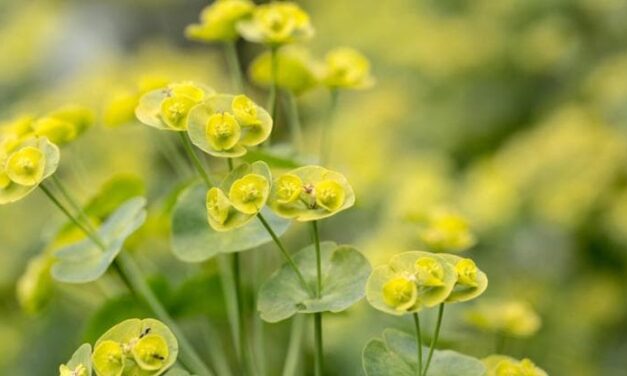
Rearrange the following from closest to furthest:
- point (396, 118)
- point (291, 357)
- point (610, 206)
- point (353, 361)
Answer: point (291, 357), point (353, 361), point (610, 206), point (396, 118)

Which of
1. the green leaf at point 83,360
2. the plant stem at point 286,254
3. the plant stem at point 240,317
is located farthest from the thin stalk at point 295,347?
the green leaf at point 83,360

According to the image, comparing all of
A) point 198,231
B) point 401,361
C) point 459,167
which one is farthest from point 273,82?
point 459,167

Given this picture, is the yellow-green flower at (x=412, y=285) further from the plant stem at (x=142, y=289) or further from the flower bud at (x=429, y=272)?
the plant stem at (x=142, y=289)

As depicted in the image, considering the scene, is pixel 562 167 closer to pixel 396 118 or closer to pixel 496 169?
pixel 496 169

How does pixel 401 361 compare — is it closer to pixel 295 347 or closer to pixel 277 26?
pixel 295 347

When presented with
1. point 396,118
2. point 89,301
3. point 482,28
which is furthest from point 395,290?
point 482,28

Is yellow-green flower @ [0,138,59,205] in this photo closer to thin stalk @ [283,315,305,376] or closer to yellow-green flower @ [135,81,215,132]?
yellow-green flower @ [135,81,215,132]
